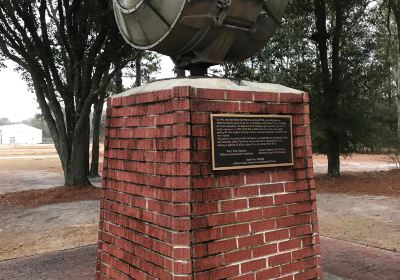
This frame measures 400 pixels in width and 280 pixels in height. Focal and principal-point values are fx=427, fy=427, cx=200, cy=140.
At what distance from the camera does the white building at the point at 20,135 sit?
11325 cm

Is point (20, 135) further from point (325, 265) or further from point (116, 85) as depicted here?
point (325, 265)

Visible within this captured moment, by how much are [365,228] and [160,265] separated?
598 cm

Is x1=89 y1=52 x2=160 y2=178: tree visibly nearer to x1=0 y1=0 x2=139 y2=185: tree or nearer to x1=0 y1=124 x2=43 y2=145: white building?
x1=0 y1=0 x2=139 y2=185: tree

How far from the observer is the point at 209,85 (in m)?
3.23

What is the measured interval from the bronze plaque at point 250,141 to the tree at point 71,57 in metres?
10.3

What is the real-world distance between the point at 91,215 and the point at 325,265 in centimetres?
629

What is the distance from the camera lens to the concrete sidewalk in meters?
5.01

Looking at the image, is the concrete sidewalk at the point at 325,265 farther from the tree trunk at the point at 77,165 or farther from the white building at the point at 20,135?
the white building at the point at 20,135

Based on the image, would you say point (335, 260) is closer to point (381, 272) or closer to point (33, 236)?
point (381, 272)

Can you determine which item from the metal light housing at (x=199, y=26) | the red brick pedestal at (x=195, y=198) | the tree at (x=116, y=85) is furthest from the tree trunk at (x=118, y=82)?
the metal light housing at (x=199, y=26)

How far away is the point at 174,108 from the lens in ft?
10.1

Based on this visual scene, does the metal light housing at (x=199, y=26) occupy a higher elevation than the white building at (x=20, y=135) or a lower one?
lower

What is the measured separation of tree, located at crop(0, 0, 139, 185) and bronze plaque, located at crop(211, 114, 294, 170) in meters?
10.3

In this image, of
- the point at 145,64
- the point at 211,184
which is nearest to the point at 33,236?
the point at 211,184
